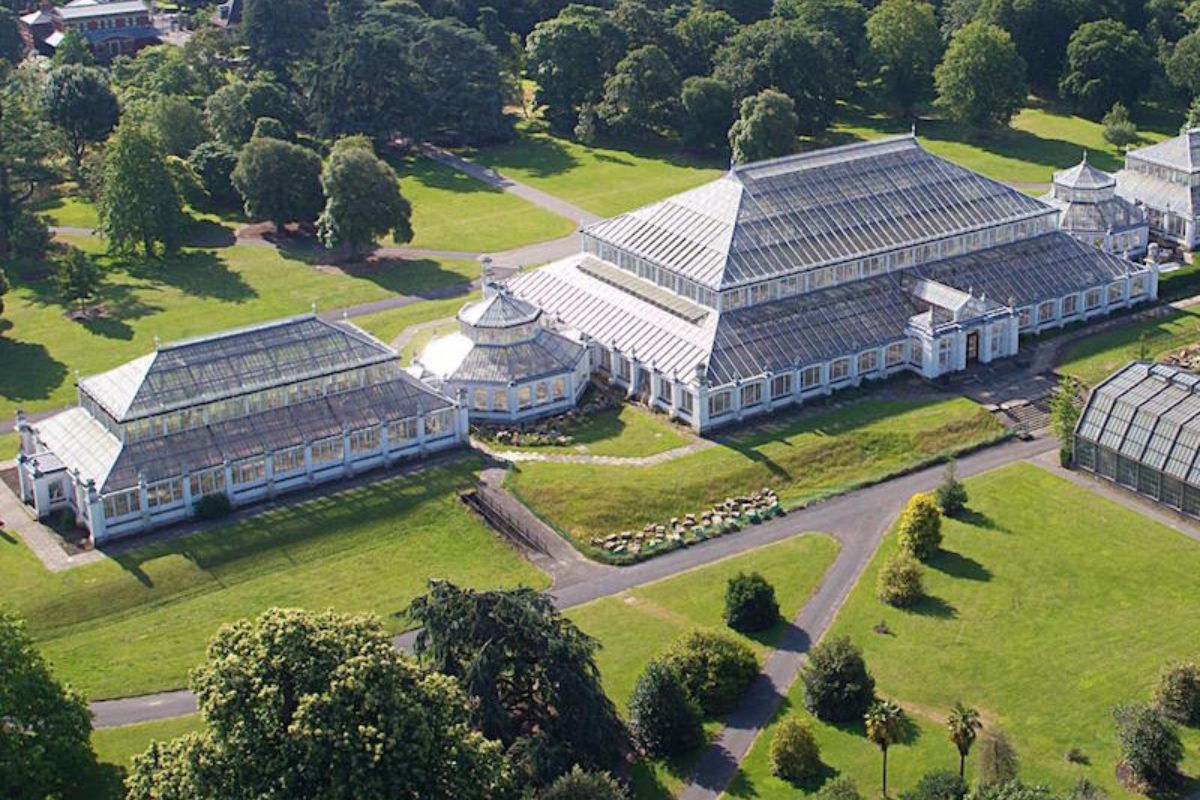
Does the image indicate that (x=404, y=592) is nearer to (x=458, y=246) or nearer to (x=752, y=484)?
(x=752, y=484)

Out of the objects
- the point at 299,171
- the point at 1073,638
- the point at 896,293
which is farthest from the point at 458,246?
the point at 1073,638

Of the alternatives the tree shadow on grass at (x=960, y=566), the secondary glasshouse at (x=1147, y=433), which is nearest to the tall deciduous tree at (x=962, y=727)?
the tree shadow on grass at (x=960, y=566)

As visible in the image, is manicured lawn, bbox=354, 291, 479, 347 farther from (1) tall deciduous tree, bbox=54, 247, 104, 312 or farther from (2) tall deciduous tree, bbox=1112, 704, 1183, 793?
(2) tall deciduous tree, bbox=1112, 704, 1183, 793

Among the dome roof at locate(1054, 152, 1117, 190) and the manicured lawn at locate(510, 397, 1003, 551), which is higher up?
the dome roof at locate(1054, 152, 1117, 190)

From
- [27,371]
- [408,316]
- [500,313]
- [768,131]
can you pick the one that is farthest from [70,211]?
[768,131]

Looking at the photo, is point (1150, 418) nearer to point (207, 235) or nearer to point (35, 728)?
point (35, 728)

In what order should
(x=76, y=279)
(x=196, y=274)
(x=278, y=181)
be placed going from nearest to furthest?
(x=76, y=279), (x=196, y=274), (x=278, y=181)

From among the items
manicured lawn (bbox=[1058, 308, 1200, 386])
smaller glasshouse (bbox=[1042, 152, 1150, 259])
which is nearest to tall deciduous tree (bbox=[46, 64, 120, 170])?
smaller glasshouse (bbox=[1042, 152, 1150, 259])

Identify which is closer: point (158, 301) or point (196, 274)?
point (158, 301)
